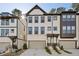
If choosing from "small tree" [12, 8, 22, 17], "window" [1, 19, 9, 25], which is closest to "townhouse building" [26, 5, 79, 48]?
"small tree" [12, 8, 22, 17]

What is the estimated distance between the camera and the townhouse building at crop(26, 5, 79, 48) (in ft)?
61.8

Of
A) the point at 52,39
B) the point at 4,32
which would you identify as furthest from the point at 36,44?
the point at 4,32

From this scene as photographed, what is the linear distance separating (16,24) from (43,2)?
3.86 ft

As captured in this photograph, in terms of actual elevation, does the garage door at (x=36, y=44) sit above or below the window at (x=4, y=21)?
below

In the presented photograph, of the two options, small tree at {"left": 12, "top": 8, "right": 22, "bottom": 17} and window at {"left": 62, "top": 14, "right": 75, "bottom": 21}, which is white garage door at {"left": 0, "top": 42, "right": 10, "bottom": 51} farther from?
window at {"left": 62, "top": 14, "right": 75, "bottom": 21}

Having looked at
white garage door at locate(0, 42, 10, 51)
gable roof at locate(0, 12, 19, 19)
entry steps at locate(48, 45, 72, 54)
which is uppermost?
gable roof at locate(0, 12, 19, 19)

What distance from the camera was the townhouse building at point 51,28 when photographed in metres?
18.8

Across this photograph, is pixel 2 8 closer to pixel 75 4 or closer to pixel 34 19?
pixel 34 19

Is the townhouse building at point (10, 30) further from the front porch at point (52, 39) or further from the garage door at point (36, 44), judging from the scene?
the front porch at point (52, 39)

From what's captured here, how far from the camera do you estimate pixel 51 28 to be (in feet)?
61.9

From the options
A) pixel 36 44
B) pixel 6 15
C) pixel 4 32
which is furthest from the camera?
pixel 36 44

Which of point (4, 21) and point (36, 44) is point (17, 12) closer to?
point (4, 21)

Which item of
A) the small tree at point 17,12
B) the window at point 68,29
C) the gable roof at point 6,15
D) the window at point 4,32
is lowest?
the window at point 4,32

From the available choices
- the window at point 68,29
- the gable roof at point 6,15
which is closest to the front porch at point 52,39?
the window at point 68,29
